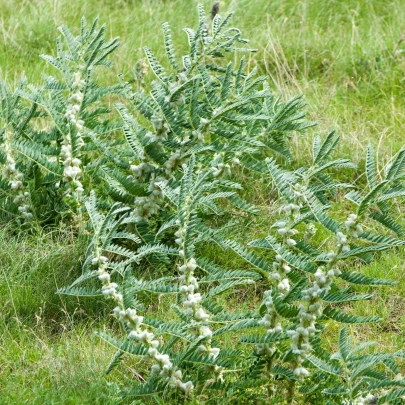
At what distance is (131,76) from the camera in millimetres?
6160

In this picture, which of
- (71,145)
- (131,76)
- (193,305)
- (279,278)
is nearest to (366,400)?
(279,278)

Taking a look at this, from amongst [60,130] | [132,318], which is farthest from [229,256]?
[132,318]

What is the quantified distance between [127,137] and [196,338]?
1.28 m

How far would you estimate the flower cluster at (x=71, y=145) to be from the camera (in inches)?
164

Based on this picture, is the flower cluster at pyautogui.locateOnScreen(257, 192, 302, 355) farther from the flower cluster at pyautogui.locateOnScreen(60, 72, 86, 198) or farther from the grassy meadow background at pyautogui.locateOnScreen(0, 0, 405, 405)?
the flower cluster at pyautogui.locateOnScreen(60, 72, 86, 198)

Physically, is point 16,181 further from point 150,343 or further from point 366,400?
point 366,400

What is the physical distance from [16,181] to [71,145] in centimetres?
35

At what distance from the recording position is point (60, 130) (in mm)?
4129

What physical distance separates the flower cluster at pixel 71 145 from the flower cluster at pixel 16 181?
9.6 inches

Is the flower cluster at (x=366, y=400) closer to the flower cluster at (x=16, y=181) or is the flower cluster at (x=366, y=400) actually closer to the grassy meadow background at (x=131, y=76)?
the grassy meadow background at (x=131, y=76)

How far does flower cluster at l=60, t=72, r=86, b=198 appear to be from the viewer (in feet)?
13.6

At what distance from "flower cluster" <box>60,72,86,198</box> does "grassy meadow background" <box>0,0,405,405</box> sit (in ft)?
0.85

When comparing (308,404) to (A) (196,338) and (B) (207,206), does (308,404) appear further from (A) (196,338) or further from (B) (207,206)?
(B) (207,206)

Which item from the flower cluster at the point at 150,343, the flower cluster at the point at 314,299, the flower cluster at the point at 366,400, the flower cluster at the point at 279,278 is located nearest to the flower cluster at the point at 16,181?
the flower cluster at the point at 150,343
